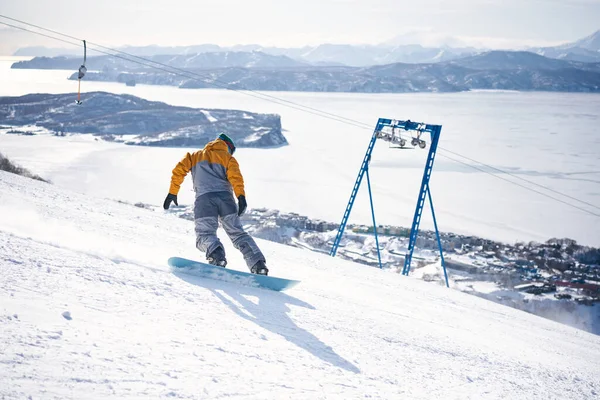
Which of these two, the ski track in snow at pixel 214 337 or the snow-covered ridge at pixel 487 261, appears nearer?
the ski track in snow at pixel 214 337

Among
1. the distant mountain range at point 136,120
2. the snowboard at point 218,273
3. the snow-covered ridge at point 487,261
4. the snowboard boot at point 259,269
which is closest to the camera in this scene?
the snowboard at point 218,273

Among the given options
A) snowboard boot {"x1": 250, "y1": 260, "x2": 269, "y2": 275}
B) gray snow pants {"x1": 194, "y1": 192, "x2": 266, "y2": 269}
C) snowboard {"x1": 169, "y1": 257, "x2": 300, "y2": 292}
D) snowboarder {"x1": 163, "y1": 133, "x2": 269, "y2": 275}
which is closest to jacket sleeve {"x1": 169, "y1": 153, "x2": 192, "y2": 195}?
snowboarder {"x1": 163, "y1": 133, "x2": 269, "y2": 275}

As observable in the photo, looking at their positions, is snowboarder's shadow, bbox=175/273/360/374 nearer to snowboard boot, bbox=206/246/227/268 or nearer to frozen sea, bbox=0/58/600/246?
snowboard boot, bbox=206/246/227/268

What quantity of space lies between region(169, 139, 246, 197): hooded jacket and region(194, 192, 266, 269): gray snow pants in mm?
81

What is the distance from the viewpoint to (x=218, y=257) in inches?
178

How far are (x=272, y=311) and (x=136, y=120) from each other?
311ft

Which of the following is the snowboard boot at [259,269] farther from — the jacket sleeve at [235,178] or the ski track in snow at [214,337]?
the jacket sleeve at [235,178]

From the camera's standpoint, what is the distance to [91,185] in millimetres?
44656

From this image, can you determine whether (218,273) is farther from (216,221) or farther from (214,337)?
(214,337)

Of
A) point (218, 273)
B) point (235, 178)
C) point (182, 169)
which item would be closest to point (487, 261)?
point (235, 178)

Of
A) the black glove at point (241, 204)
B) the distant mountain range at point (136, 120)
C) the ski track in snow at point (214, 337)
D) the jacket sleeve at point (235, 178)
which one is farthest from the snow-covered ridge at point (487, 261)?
the distant mountain range at point (136, 120)

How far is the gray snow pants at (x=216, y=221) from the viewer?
4.62 meters

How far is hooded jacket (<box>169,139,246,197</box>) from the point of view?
4.61 meters

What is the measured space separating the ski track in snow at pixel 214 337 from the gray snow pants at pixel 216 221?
0.46 metres
